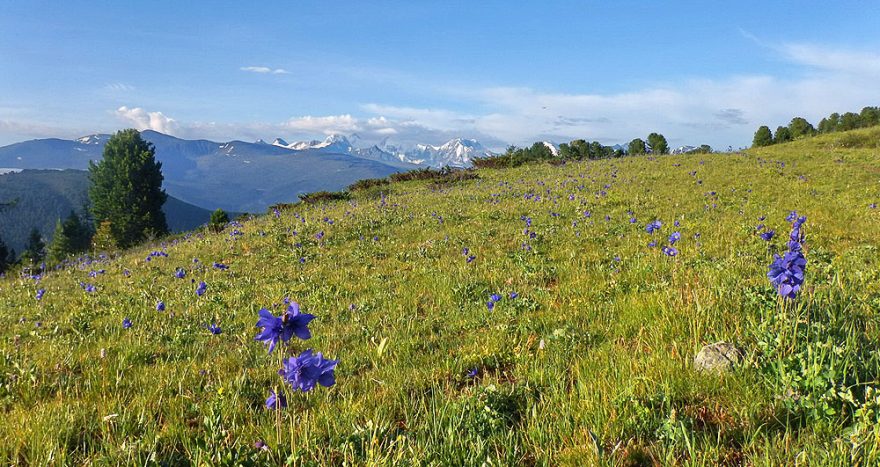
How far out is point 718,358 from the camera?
3.21 meters

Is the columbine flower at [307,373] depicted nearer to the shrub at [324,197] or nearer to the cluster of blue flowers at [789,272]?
the cluster of blue flowers at [789,272]

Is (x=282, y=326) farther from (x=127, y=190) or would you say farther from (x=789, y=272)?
(x=127, y=190)

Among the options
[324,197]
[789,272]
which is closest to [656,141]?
[324,197]

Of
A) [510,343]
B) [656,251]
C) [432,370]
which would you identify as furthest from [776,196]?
[432,370]

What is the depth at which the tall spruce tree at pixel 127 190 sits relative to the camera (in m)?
64.4

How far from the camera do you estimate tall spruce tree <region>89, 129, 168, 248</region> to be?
64.4 meters

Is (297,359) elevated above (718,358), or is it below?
above

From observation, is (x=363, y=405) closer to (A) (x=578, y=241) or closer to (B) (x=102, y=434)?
(B) (x=102, y=434)

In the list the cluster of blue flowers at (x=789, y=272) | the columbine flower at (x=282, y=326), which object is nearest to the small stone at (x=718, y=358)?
the cluster of blue flowers at (x=789, y=272)

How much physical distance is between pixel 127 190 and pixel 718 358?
79.3 meters

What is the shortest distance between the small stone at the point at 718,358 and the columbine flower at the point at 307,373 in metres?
2.61

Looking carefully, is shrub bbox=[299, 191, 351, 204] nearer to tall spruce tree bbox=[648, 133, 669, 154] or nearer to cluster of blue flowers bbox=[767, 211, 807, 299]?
cluster of blue flowers bbox=[767, 211, 807, 299]

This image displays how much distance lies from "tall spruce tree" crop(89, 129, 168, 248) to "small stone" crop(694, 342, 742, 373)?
73.1m

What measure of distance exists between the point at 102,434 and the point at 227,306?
4814 millimetres
